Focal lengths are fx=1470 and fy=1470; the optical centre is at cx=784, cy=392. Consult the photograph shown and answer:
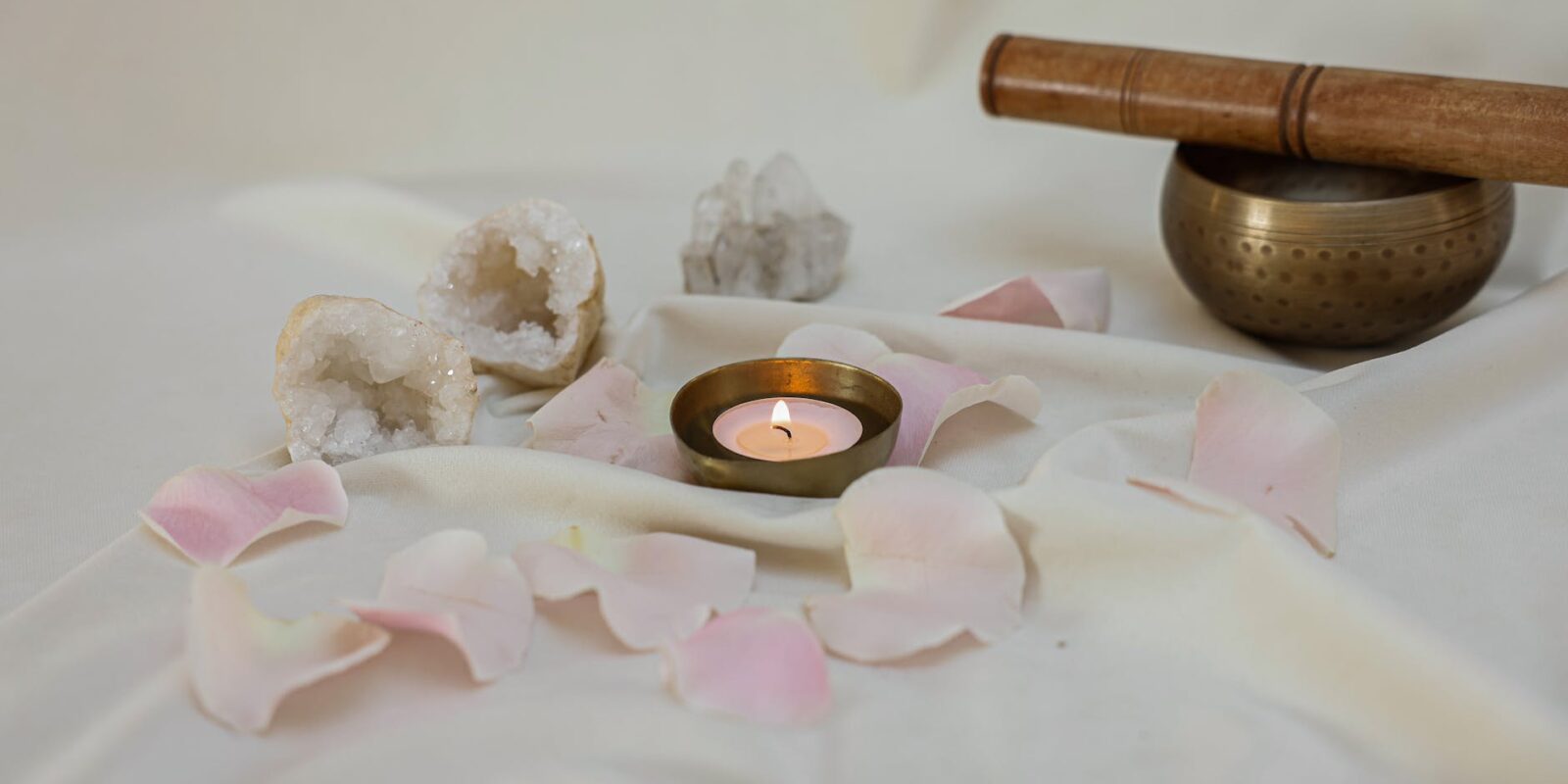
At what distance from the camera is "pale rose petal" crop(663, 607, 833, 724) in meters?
0.88

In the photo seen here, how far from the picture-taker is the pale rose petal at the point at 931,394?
1.14 metres

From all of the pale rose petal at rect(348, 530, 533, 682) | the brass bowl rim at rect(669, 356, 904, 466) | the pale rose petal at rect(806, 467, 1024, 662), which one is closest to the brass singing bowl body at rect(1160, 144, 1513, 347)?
the brass bowl rim at rect(669, 356, 904, 466)

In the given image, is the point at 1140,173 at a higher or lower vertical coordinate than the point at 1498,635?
higher

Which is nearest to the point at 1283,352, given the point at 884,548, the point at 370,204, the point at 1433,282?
the point at 1433,282

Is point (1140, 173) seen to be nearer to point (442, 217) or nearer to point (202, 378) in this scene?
point (442, 217)

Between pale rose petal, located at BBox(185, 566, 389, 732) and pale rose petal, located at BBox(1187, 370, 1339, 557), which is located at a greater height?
pale rose petal, located at BBox(1187, 370, 1339, 557)

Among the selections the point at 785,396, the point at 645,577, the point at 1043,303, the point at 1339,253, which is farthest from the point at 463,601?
the point at 1339,253

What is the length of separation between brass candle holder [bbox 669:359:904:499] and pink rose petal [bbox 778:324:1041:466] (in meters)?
0.04

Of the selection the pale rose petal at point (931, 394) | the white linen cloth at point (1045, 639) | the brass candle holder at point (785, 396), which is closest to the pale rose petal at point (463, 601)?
the white linen cloth at point (1045, 639)

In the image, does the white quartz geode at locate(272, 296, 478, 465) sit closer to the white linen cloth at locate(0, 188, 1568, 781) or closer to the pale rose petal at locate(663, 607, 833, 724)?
the white linen cloth at locate(0, 188, 1568, 781)

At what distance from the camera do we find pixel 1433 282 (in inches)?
49.9

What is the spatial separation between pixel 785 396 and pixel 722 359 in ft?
0.75

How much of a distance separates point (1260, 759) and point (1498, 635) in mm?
207

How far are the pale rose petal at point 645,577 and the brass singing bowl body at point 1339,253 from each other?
57 centimetres
